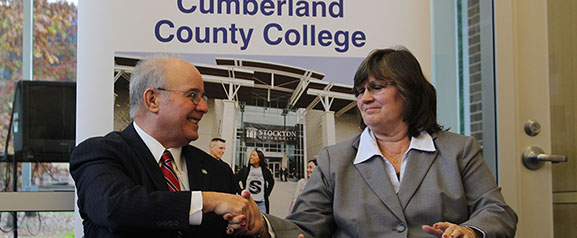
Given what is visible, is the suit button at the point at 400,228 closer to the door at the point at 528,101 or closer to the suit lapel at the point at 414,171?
the suit lapel at the point at 414,171

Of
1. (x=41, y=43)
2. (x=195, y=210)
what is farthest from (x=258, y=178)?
(x=41, y=43)

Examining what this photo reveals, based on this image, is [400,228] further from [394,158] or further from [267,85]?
[267,85]

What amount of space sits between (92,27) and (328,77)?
110cm

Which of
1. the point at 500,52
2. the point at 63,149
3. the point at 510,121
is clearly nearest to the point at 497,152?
the point at 510,121

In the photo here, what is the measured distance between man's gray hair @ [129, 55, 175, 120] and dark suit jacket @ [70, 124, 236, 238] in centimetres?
11

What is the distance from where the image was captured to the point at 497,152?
321 cm

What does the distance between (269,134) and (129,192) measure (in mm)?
1138

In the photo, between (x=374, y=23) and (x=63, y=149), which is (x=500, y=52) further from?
(x=63, y=149)

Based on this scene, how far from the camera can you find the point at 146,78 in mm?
2203

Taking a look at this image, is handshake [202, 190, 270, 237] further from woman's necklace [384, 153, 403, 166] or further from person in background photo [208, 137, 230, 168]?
person in background photo [208, 137, 230, 168]

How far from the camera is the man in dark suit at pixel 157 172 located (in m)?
1.77

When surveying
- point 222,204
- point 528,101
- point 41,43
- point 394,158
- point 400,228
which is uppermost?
point 41,43

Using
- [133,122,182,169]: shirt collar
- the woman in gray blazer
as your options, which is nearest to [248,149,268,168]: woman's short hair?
the woman in gray blazer

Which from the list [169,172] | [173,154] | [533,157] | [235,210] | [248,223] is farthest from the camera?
[533,157]
